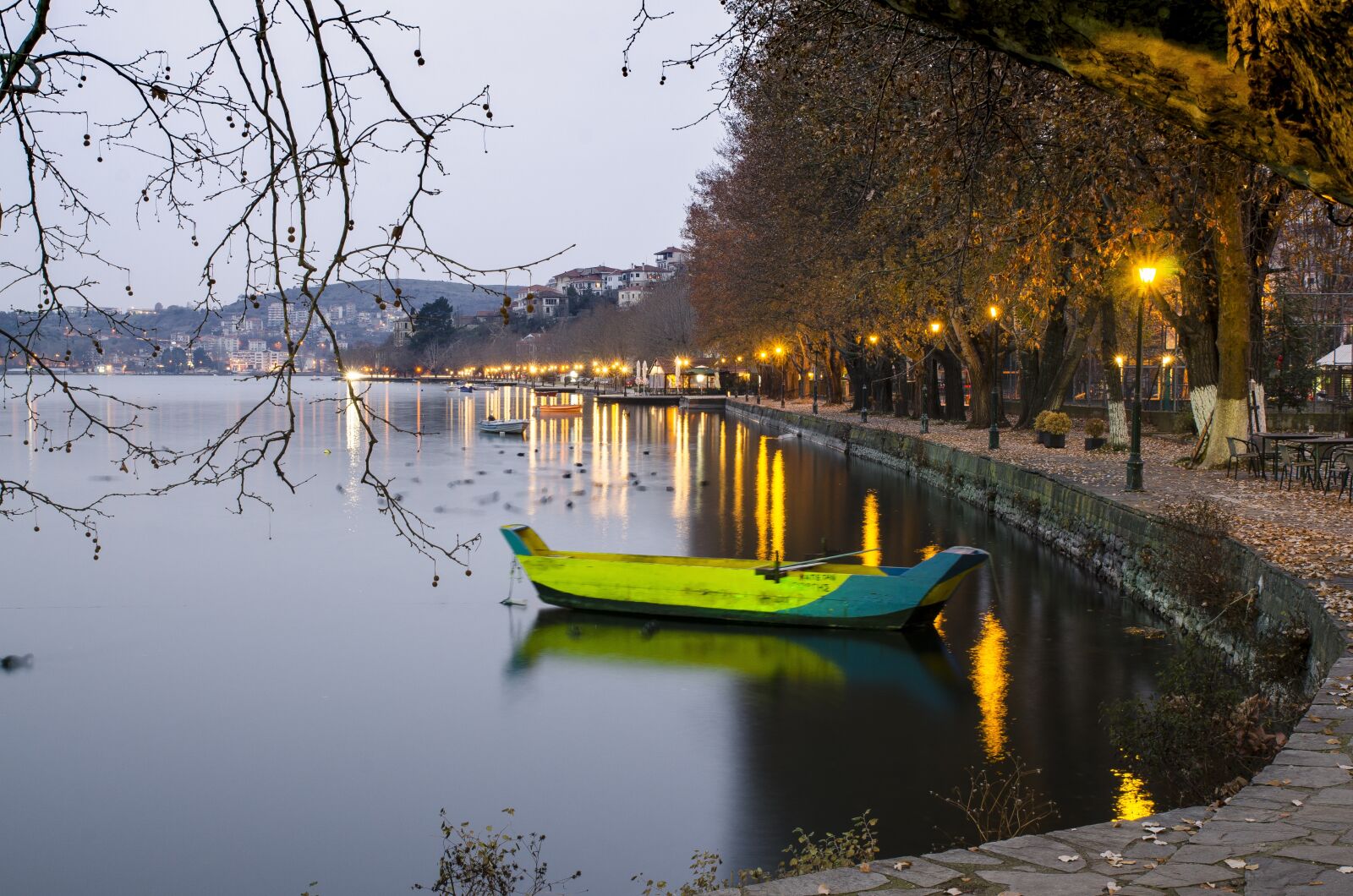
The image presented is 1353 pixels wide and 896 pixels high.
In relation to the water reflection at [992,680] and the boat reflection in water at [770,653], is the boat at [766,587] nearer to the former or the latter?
the boat reflection in water at [770,653]

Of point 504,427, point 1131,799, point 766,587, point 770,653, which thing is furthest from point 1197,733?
point 504,427

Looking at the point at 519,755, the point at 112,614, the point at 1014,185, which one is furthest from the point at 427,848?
the point at 112,614

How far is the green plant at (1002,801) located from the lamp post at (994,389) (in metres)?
20.9

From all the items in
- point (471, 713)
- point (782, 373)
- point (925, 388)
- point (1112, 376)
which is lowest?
point (471, 713)

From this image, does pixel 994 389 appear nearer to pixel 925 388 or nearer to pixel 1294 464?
pixel 925 388

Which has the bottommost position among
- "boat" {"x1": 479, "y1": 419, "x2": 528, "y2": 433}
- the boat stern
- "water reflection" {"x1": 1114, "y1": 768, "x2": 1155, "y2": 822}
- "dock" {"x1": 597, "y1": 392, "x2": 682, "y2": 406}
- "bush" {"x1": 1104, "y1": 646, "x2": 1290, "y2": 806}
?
"water reflection" {"x1": 1114, "y1": 768, "x2": 1155, "y2": 822}

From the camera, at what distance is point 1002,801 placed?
1112 cm

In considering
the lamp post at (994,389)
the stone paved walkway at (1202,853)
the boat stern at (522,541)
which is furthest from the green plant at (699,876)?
the lamp post at (994,389)

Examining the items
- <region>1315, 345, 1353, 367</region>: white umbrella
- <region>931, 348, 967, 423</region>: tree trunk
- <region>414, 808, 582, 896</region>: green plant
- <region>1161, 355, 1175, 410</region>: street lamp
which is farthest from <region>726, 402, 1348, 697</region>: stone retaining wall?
<region>1161, 355, 1175, 410</region>: street lamp

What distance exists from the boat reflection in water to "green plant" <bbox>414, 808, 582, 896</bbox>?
5.35 meters

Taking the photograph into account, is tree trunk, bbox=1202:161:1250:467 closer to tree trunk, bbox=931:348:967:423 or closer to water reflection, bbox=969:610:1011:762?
water reflection, bbox=969:610:1011:762

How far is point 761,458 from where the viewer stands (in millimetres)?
47656

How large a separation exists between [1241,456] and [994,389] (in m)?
12.9

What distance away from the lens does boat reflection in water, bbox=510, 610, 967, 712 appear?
1545cm
